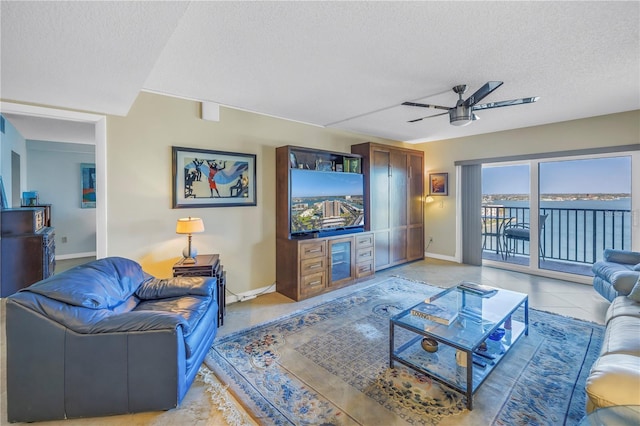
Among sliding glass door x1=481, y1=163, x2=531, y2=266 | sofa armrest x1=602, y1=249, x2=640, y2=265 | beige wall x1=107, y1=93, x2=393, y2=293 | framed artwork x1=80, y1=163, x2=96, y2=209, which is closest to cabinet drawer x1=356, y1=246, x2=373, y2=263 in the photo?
beige wall x1=107, y1=93, x2=393, y2=293

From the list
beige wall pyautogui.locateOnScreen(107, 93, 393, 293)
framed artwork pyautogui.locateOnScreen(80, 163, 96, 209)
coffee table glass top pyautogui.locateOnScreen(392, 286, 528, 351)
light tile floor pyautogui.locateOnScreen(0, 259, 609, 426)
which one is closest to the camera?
light tile floor pyautogui.locateOnScreen(0, 259, 609, 426)

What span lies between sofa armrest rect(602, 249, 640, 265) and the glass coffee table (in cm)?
157

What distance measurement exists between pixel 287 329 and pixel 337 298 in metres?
0.98

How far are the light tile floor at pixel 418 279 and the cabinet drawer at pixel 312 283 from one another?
115mm

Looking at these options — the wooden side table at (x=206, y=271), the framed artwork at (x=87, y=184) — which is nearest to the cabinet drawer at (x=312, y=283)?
the wooden side table at (x=206, y=271)

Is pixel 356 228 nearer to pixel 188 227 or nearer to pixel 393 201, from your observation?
pixel 393 201

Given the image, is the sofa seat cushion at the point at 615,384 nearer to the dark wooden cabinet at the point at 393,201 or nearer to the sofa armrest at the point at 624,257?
the sofa armrest at the point at 624,257

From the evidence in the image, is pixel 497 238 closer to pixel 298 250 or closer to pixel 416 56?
pixel 298 250

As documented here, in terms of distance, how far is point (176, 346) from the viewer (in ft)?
5.46

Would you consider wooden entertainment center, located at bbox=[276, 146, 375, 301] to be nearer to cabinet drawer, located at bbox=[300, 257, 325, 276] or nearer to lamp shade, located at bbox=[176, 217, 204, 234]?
cabinet drawer, located at bbox=[300, 257, 325, 276]

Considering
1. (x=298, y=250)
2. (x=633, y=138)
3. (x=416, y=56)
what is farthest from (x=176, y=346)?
(x=633, y=138)

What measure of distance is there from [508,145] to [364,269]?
3201 millimetres

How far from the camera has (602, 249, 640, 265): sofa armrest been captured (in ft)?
10.2

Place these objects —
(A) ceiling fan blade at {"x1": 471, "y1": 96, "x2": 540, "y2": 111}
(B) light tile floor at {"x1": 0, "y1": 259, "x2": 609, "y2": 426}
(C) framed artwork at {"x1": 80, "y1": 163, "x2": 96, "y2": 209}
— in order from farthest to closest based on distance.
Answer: (C) framed artwork at {"x1": 80, "y1": 163, "x2": 96, "y2": 209} → (A) ceiling fan blade at {"x1": 471, "y1": 96, "x2": 540, "y2": 111} → (B) light tile floor at {"x1": 0, "y1": 259, "x2": 609, "y2": 426}
